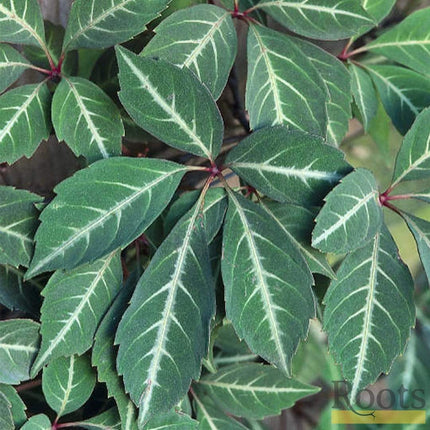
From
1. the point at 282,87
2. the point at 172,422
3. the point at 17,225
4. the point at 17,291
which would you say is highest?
the point at 282,87

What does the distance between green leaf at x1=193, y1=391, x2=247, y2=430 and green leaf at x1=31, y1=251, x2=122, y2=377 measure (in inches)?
8.9

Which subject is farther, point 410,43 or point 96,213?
point 410,43

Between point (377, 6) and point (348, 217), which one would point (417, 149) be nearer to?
point (348, 217)

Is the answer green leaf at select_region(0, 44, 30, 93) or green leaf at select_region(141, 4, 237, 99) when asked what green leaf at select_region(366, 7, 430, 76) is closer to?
green leaf at select_region(141, 4, 237, 99)

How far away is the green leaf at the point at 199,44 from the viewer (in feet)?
2.22

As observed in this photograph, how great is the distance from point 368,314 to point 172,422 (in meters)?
0.26

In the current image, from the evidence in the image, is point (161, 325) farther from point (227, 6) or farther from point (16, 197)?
point (227, 6)

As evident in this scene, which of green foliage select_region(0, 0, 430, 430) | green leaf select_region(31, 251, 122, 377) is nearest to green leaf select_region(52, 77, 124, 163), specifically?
green foliage select_region(0, 0, 430, 430)

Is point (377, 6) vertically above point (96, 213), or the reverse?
point (377, 6)

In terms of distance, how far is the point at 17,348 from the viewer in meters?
0.70

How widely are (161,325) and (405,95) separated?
480mm

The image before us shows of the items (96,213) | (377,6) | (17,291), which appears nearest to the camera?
(96,213)

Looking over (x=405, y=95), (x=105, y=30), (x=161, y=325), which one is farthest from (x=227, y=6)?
(x=161, y=325)

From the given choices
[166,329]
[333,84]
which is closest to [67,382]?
[166,329]
